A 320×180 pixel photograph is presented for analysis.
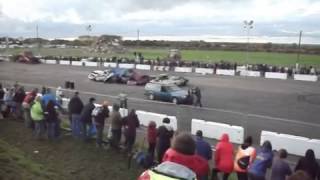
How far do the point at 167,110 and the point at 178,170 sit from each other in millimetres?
15989

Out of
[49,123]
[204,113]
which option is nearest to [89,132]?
[49,123]

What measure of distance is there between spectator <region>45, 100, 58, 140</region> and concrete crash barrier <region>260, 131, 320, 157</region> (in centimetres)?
763

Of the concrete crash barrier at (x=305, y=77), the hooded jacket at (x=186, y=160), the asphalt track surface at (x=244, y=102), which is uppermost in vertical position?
the hooded jacket at (x=186, y=160)

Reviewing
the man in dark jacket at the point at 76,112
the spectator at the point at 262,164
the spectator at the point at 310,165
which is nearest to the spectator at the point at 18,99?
the man in dark jacket at the point at 76,112

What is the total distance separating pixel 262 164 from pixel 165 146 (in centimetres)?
297

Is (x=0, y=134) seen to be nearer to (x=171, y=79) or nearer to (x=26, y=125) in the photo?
Answer: (x=26, y=125)

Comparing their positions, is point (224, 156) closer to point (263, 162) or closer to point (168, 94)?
point (263, 162)

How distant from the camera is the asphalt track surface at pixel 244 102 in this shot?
1861 centimetres

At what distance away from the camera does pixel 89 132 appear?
15.8 m

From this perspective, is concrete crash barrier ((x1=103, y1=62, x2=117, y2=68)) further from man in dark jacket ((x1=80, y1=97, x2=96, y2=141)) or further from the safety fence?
man in dark jacket ((x1=80, y1=97, x2=96, y2=141))

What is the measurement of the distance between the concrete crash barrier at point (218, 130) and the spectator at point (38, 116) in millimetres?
6441

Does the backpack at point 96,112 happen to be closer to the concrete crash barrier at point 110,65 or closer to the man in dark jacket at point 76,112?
the man in dark jacket at point 76,112

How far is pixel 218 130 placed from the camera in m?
18.5

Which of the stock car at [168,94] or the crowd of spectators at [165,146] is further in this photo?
the stock car at [168,94]
